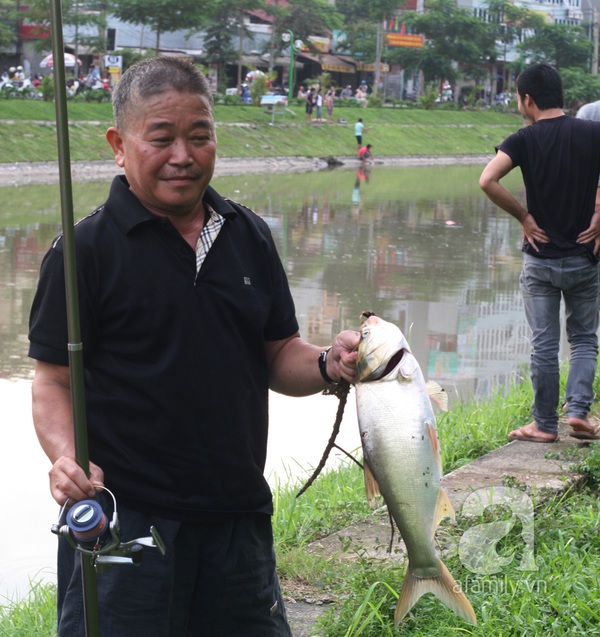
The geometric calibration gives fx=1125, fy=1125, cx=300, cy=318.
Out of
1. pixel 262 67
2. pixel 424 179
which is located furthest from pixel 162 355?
pixel 262 67

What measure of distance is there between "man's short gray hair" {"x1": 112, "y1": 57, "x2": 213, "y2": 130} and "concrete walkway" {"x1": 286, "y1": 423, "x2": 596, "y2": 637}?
1597 millimetres

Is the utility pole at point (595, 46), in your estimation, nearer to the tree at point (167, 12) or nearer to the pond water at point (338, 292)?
the tree at point (167, 12)

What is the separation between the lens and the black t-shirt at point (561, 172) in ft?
17.0

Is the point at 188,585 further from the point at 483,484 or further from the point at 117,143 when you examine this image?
the point at 483,484

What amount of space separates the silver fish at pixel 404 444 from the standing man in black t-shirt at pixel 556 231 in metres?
2.82

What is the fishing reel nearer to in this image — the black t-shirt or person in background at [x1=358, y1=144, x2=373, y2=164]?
the black t-shirt

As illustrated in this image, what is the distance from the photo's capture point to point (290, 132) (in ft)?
120

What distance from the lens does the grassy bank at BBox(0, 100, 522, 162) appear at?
27031 mm

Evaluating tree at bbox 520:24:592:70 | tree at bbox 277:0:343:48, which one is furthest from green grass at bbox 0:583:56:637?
tree at bbox 520:24:592:70

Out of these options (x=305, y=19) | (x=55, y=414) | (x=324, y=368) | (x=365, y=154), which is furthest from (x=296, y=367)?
(x=305, y=19)

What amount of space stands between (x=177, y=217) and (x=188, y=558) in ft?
2.35

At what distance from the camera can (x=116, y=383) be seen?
229 cm

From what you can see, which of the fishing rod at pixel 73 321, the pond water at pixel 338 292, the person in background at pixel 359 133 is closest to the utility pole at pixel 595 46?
the person in background at pixel 359 133

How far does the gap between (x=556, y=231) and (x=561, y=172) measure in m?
0.27
